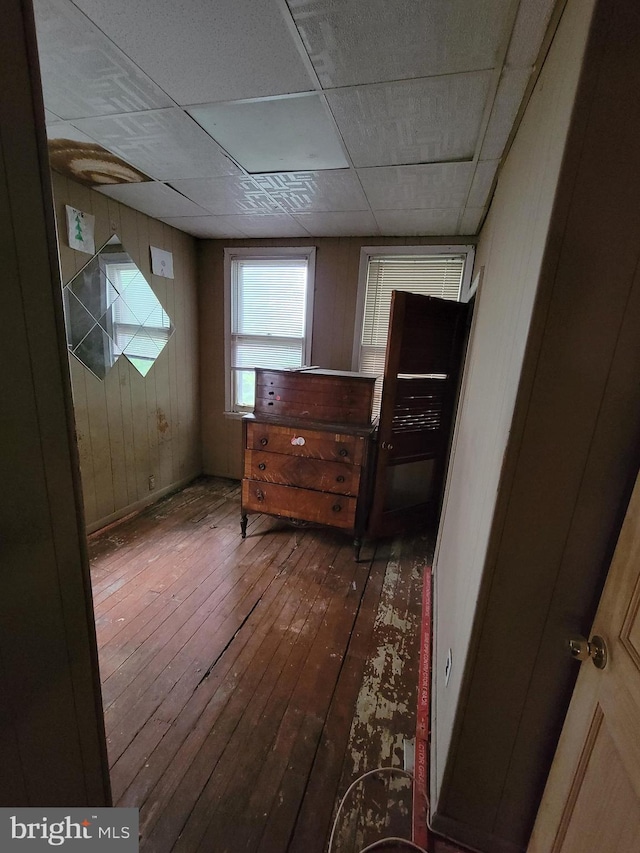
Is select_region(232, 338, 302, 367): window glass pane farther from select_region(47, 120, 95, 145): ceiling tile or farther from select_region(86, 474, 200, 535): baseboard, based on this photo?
select_region(47, 120, 95, 145): ceiling tile

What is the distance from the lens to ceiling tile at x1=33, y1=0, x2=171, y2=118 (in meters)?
0.98

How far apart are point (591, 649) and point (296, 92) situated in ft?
6.09

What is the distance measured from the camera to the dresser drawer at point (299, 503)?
92.1 inches

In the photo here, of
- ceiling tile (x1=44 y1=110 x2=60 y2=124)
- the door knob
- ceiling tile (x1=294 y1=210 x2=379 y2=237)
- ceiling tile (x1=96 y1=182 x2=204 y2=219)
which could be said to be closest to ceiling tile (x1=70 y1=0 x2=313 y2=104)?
ceiling tile (x1=44 y1=110 x2=60 y2=124)

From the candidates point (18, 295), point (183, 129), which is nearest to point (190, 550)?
point (18, 295)

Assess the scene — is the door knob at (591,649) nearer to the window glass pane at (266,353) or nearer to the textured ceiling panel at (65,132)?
the textured ceiling panel at (65,132)

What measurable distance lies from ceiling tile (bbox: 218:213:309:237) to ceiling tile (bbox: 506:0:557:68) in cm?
169

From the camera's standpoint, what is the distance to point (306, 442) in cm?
232

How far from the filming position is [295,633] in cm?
175

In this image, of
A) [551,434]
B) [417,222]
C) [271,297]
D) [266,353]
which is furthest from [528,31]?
[266,353]

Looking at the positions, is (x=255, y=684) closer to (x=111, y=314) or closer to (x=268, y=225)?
(x=111, y=314)

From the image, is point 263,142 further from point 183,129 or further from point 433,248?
point 433,248

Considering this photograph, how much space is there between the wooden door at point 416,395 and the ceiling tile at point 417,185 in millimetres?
527

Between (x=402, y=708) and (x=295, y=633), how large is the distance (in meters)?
0.58
